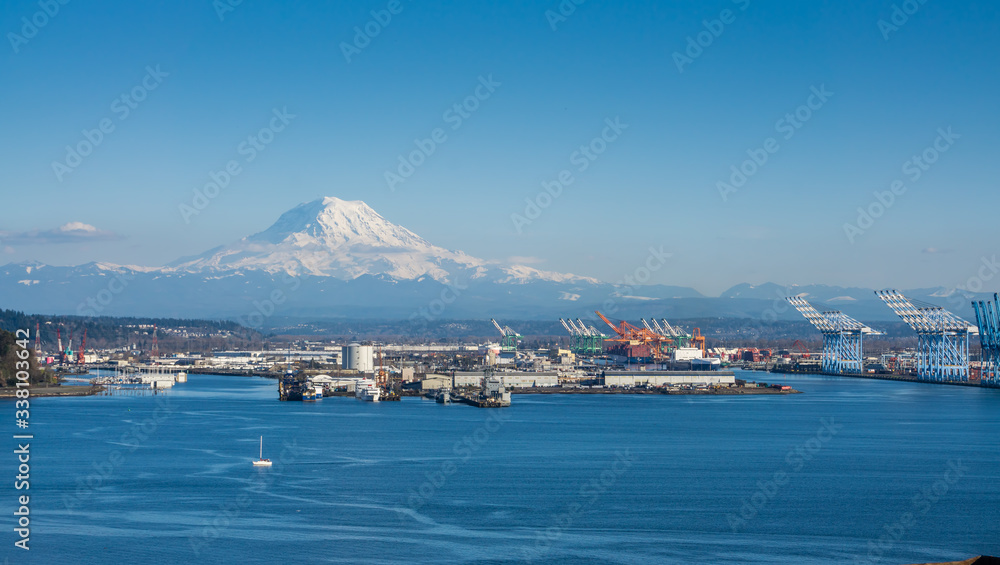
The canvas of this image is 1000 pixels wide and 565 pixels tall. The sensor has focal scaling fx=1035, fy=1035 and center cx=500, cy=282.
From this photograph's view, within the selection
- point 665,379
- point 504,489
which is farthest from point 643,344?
point 504,489

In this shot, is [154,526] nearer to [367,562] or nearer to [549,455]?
[367,562]

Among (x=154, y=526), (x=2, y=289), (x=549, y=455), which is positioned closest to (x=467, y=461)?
(x=549, y=455)
